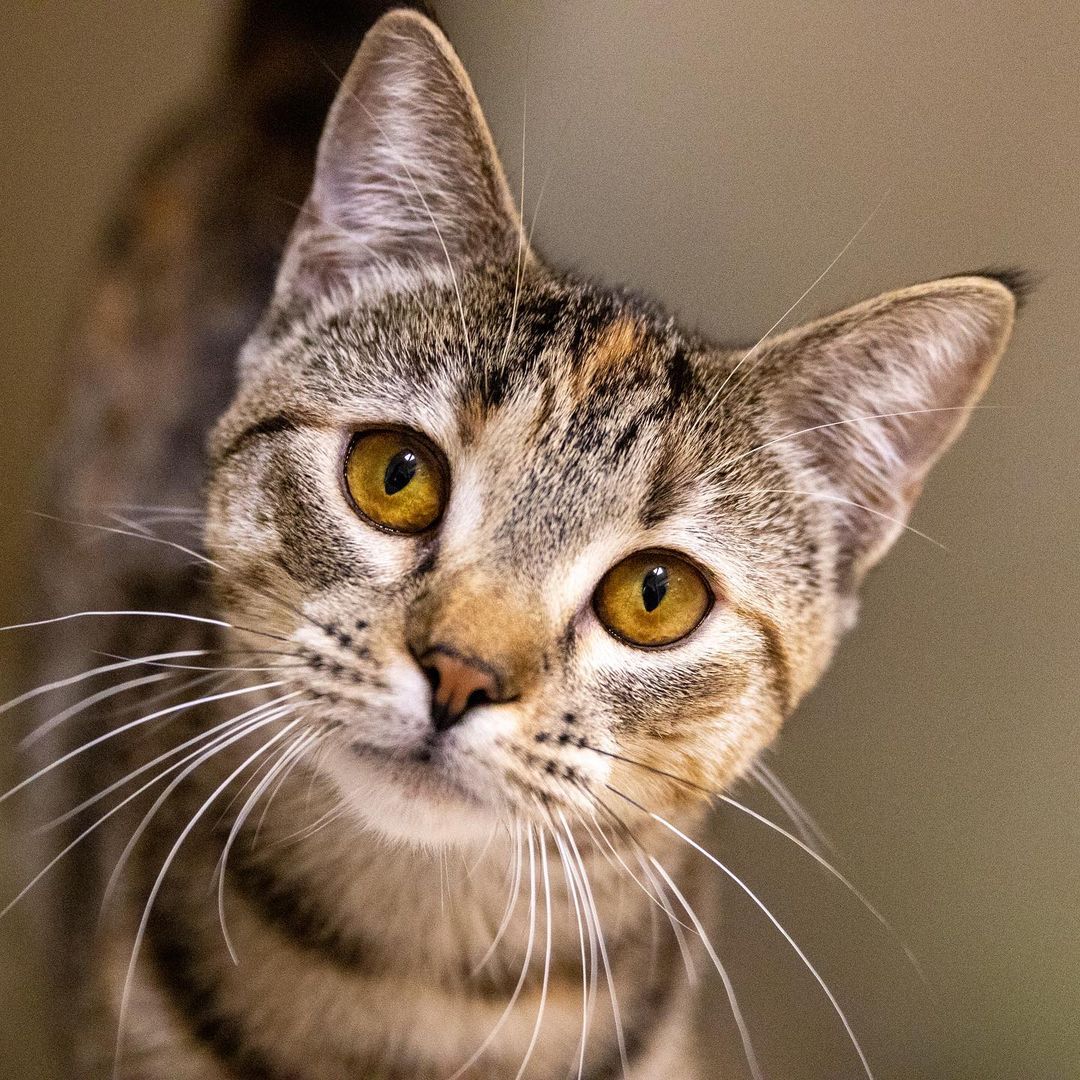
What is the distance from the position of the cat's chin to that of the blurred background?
0.21m

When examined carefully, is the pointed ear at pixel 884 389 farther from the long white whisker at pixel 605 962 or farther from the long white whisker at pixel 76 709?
the long white whisker at pixel 76 709

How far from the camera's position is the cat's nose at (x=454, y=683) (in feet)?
1.81

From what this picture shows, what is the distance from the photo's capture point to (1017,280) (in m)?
0.61

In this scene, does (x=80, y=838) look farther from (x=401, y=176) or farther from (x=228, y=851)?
(x=401, y=176)

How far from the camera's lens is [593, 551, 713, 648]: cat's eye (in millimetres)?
649

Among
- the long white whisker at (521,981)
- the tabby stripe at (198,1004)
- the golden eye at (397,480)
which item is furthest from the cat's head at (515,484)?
the tabby stripe at (198,1004)

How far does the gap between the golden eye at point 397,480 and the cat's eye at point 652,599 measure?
14cm

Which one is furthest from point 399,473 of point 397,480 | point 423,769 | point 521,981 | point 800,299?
point 521,981

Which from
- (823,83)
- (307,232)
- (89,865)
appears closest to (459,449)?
(307,232)

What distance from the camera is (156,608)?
0.79m

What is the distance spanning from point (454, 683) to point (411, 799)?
0.11 m

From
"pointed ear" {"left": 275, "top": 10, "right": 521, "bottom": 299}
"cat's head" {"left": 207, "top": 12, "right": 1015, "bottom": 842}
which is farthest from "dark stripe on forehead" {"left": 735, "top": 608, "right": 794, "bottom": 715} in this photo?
"pointed ear" {"left": 275, "top": 10, "right": 521, "bottom": 299}

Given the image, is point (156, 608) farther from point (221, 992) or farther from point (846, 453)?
point (846, 453)

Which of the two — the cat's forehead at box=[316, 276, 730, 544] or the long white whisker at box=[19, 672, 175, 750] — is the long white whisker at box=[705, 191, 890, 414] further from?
the long white whisker at box=[19, 672, 175, 750]
